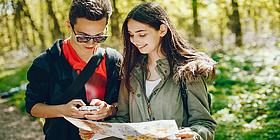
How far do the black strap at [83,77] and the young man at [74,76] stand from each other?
14mm

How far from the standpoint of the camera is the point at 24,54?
17.5m

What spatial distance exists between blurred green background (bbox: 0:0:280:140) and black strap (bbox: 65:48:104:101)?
1.39ft

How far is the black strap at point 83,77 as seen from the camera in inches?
101

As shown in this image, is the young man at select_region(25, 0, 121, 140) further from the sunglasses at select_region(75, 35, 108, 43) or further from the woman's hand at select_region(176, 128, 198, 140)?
the woman's hand at select_region(176, 128, 198, 140)

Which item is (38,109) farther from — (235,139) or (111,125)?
(235,139)

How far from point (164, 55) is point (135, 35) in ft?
0.81

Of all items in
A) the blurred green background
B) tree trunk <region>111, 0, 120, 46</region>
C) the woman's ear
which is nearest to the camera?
the woman's ear

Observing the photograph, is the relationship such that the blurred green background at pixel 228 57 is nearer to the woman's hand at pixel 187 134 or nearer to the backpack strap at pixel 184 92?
the backpack strap at pixel 184 92

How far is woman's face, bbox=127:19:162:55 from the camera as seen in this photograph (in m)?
2.51

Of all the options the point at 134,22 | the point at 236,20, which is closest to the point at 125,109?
the point at 134,22

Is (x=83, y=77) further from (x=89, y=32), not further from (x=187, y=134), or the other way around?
(x=187, y=134)

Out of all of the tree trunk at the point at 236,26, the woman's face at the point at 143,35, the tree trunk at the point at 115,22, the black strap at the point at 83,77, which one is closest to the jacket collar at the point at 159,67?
the woman's face at the point at 143,35

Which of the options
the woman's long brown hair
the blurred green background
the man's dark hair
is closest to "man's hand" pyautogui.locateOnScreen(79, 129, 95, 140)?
the woman's long brown hair

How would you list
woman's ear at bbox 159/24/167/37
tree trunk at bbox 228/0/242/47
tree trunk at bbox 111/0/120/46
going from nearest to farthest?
1. woman's ear at bbox 159/24/167/37
2. tree trunk at bbox 111/0/120/46
3. tree trunk at bbox 228/0/242/47
